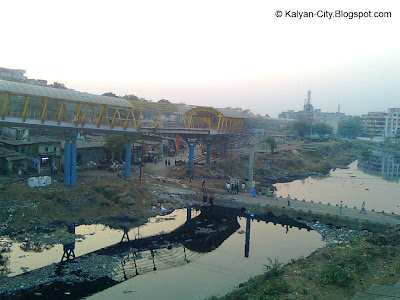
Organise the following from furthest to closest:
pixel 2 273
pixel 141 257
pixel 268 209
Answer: pixel 268 209, pixel 141 257, pixel 2 273

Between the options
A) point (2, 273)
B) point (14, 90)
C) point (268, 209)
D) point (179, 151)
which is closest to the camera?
point (2, 273)

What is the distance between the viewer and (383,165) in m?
54.8

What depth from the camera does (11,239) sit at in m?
16.2

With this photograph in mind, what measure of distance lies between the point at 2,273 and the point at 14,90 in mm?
10951

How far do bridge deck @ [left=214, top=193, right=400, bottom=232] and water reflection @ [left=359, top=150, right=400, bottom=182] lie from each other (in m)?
27.8

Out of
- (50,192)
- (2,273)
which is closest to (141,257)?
(2,273)

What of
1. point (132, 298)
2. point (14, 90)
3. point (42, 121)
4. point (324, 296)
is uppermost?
point (14, 90)

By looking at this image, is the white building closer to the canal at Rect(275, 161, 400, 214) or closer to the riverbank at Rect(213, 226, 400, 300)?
the canal at Rect(275, 161, 400, 214)

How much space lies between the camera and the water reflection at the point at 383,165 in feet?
161

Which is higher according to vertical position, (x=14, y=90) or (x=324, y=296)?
(x=14, y=90)

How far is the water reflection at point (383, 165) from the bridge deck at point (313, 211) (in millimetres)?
27763

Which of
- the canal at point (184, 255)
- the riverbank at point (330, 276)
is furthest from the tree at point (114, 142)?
the riverbank at point (330, 276)

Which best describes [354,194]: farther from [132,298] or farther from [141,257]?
[132,298]

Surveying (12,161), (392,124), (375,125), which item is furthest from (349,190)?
(375,125)
